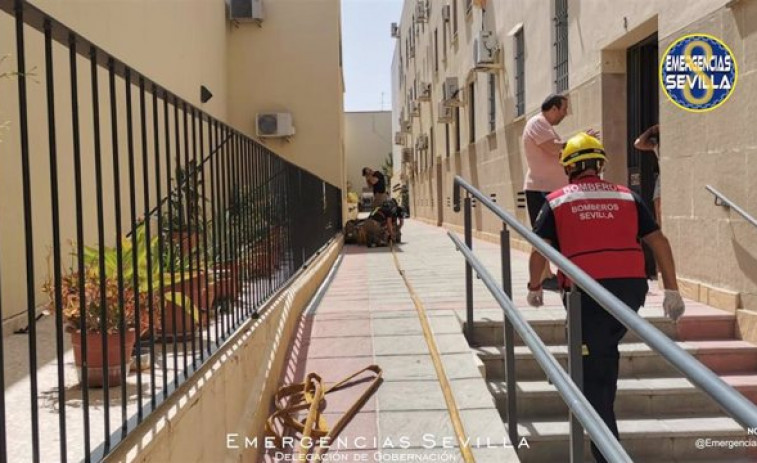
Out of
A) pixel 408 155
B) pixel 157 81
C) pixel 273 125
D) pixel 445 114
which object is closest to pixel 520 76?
pixel 273 125

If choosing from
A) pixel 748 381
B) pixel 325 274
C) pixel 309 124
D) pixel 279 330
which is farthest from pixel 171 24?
pixel 748 381

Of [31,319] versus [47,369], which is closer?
[31,319]

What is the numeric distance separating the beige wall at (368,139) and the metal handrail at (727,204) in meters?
37.2

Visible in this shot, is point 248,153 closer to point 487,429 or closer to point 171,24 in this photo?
point 487,429

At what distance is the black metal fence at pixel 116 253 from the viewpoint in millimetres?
1704

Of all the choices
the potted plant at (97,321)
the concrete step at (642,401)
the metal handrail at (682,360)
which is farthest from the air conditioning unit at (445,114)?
the metal handrail at (682,360)

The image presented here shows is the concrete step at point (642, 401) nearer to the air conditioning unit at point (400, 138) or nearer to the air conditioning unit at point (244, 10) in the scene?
the air conditioning unit at point (244, 10)

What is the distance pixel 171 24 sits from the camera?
8.05 metres

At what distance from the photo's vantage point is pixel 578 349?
251cm

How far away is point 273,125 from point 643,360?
9414 mm

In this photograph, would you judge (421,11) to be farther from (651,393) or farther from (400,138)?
(651,393)

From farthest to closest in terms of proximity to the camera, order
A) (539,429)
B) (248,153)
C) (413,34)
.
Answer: (413,34) → (248,153) → (539,429)

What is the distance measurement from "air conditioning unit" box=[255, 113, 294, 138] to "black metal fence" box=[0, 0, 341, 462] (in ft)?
20.7

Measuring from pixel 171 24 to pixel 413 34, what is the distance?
63.8ft
